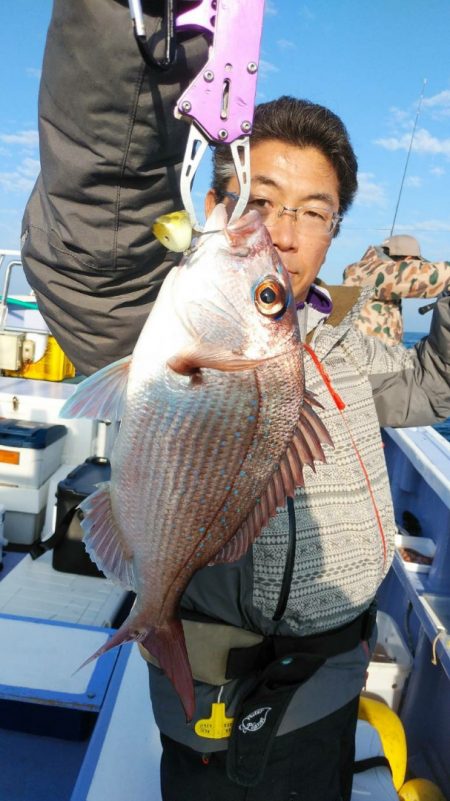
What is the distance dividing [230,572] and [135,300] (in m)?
0.88

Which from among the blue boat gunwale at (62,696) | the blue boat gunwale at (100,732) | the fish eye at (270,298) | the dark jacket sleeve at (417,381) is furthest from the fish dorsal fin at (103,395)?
the blue boat gunwale at (62,696)

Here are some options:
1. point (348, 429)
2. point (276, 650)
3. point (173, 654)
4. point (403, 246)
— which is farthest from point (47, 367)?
point (173, 654)

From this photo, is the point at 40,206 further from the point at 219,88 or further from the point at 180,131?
the point at 219,88

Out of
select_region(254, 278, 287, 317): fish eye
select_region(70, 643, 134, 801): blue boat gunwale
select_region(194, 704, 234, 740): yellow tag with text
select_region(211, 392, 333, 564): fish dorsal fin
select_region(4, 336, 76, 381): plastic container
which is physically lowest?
select_region(70, 643, 134, 801): blue boat gunwale

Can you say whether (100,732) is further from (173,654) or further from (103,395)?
(103,395)

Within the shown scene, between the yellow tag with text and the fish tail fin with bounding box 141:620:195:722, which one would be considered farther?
the yellow tag with text

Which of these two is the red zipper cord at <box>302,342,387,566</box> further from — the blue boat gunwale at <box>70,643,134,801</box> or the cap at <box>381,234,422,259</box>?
the cap at <box>381,234,422,259</box>

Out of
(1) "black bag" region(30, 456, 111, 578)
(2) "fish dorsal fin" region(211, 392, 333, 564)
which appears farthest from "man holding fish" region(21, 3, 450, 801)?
(1) "black bag" region(30, 456, 111, 578)

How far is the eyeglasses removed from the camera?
165cm

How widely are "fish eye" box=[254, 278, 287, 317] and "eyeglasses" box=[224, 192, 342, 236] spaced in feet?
1.48

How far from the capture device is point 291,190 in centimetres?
164

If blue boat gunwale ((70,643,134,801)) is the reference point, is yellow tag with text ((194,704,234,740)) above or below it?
above

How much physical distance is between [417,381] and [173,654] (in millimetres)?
1750

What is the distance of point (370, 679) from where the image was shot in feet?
11.0
